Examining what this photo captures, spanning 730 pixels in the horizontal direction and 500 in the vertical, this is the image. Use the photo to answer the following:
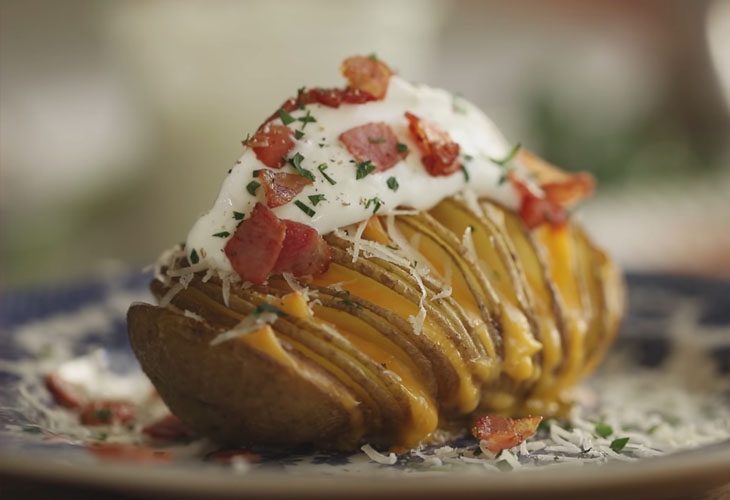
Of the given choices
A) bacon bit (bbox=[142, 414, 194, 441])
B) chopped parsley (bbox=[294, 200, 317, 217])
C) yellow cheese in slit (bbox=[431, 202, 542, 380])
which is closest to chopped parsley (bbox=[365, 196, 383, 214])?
chopped parsley (bbox=[294, 200, 317, 217])

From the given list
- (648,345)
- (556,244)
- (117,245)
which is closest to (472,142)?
(556,244)

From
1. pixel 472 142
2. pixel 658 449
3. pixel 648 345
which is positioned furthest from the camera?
pixel 648 345

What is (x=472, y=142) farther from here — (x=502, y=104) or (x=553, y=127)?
(x=502, y=104)

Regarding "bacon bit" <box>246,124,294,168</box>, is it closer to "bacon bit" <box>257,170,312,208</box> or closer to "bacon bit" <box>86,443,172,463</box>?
"bacon bit" <box>257,170,312,208</box>

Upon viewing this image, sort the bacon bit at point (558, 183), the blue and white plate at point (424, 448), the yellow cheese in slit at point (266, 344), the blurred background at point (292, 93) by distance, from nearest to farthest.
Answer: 1. the blue and white plate at point (424, 448)
2. the yellow cheese in slit at point (266, 344)
3. the bacon bit at point (558, 183)
4. the blurred background at point (292, 93)

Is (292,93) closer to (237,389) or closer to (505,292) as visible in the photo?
(505,292)

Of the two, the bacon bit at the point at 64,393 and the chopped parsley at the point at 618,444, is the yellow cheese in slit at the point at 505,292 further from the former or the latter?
Result: the bacon bit at the point at 64,393

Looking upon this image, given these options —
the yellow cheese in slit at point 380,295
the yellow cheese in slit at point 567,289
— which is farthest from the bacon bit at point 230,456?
the yellow cheese in slit at point 567,289
